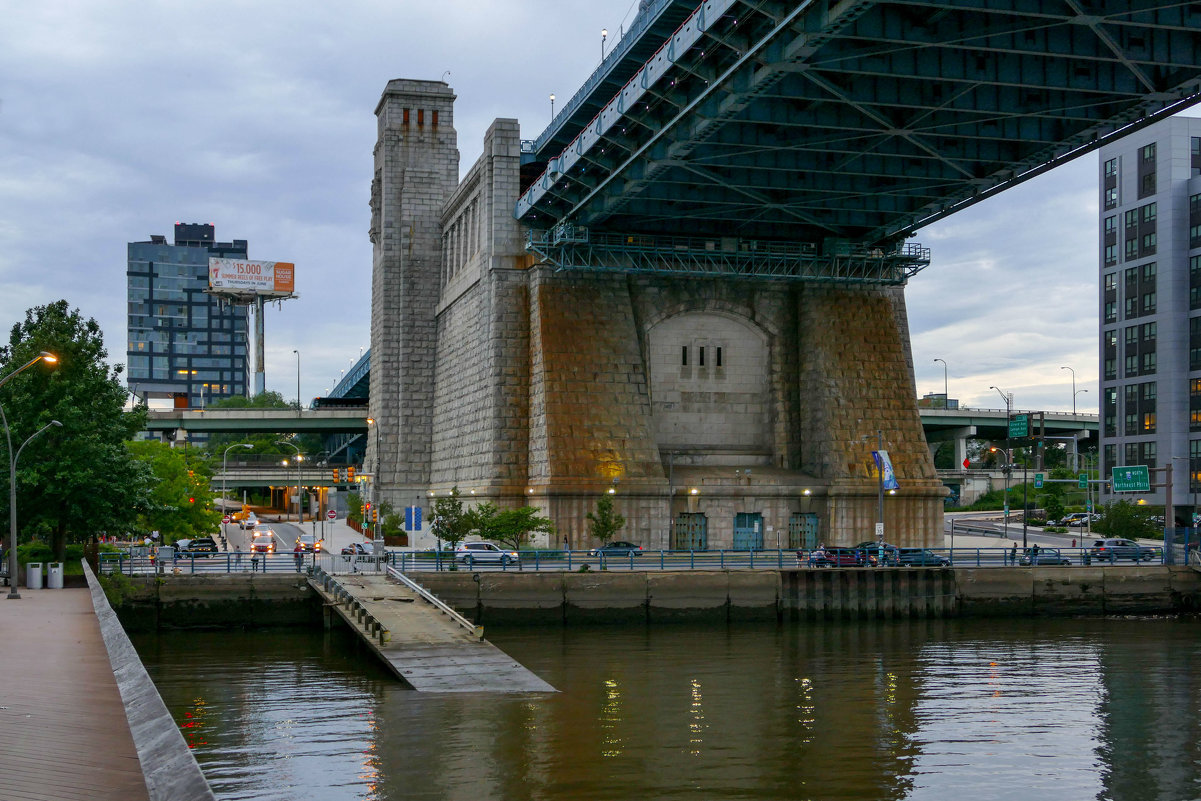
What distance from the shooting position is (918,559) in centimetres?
5809

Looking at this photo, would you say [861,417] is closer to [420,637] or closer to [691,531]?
[691,531]

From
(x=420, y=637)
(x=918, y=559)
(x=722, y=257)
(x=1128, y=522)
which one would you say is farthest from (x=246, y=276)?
(x=420, y=637)

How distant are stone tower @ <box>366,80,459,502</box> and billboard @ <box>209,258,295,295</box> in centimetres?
8998

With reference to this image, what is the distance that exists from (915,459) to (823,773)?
159 feet

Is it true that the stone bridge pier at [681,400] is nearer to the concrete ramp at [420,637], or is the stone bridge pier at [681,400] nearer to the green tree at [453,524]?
the green tree at [453,524]

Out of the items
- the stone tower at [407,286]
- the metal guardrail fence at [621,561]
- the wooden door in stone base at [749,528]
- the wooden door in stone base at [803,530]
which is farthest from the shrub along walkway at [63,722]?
the stone tower at [407,286]

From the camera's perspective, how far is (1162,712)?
31922 mm

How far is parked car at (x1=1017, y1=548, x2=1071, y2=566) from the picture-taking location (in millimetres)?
58844

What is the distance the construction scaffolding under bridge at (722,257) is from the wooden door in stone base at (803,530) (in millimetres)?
13329

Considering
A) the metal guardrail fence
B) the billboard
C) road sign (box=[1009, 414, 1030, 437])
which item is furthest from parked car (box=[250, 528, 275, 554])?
the billboard

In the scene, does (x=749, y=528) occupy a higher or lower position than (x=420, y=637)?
higher

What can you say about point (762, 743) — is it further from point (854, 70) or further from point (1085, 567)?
point (1085, 567)

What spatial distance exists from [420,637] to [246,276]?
144 meters

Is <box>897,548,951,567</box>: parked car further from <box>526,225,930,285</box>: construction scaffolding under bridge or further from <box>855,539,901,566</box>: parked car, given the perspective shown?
<box>526,225,930,285</box>: construction scaffolding under bridge
